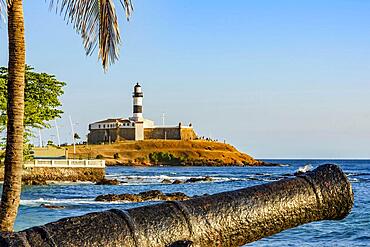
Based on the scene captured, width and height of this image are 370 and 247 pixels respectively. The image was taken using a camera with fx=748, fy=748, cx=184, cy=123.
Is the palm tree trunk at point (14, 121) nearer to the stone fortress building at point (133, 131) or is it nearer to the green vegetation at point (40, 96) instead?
the green vegetation at point (40, 96)

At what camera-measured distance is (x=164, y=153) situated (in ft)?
449

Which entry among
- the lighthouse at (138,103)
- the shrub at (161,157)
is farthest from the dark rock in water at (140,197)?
the shrub at (161,157)

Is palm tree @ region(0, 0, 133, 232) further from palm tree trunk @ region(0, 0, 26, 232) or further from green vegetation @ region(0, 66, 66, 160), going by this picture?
green vegetation @ region(0, 66, 66, 160)

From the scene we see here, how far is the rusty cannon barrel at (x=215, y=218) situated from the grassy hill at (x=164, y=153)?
11801cm

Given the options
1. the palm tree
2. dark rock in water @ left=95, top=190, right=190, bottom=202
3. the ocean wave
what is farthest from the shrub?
the palm tree

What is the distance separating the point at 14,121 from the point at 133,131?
4986 inches

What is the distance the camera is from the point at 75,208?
3253 cm

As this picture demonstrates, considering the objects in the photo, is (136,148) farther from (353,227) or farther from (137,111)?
(353,227)

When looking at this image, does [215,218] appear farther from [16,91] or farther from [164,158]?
[164,158]

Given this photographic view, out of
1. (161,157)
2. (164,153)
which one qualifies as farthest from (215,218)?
(161,157)

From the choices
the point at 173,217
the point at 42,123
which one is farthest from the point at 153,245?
the point at 42,123

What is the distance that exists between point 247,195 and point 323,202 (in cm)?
70

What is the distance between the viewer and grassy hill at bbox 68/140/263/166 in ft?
426

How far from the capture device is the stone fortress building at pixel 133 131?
13512 cm
